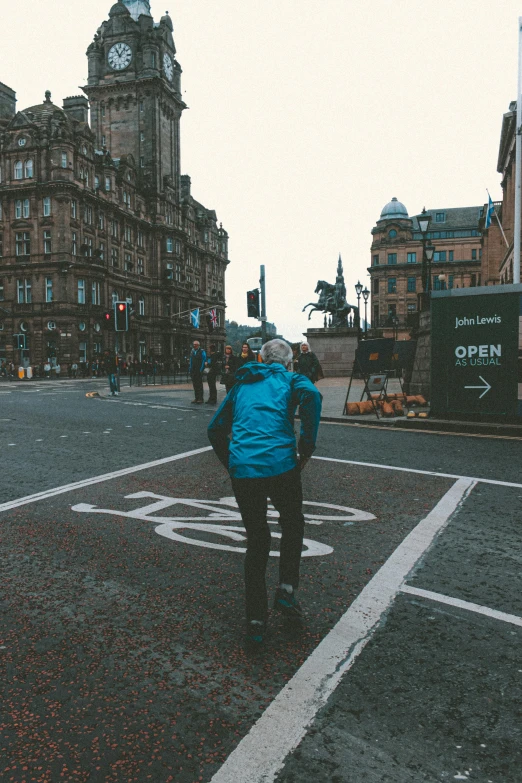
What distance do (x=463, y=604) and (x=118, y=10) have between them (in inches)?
3630

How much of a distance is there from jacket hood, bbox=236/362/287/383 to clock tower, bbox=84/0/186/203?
8018cm

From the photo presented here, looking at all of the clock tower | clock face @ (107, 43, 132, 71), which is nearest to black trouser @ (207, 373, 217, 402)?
the clock tower

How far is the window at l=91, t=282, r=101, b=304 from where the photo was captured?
205ft

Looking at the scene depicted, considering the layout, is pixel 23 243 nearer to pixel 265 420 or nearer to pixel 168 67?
pixel 168 67

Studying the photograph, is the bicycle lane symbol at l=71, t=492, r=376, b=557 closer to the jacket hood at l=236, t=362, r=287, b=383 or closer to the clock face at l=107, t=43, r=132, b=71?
the jacket hood at l=236, t=362, r=287, b=383

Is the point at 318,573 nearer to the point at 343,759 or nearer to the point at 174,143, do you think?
the point at 343,759

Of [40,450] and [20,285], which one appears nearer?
[40,450]

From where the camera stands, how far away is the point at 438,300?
13719 millimetres

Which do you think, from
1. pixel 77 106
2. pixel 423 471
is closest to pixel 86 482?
pixel 423 471

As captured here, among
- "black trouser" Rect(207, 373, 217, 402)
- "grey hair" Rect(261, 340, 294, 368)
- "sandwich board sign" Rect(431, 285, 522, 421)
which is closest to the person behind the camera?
"grey hair" Rect(261, 340, 294, 368)

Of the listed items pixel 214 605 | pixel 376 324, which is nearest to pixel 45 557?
pixel 214 605

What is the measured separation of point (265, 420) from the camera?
3693 millimetres

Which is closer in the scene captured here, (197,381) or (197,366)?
(197,366)

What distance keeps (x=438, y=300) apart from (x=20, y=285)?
54.8m
